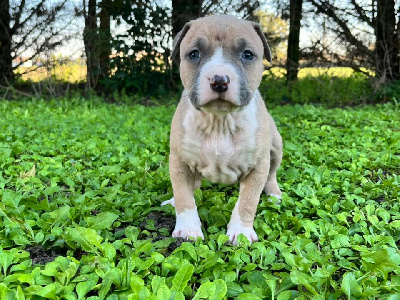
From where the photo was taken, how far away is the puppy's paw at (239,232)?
104 inches

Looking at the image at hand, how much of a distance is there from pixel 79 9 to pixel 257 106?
856 cm

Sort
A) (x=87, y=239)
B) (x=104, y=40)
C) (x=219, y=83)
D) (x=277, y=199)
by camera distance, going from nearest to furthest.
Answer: (x=87, y=239)
(x=219, y=83)
(x=277, y=199)
(x=104, y=40)

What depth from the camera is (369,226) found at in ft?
9.24

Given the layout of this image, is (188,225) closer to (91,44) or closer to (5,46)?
(91,44)

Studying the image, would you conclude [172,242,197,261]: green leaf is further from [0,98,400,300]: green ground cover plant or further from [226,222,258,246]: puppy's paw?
[226,222,258,246]: puppy's paw

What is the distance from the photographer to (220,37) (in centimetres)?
257

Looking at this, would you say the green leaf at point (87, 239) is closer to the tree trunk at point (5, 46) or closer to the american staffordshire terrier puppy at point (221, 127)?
the american staffordshire terrier puppy at point (221, 127)

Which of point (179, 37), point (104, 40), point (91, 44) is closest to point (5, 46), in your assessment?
point (91, 44)

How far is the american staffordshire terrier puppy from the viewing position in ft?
8.39

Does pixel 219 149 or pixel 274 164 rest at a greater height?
pixel 219 149

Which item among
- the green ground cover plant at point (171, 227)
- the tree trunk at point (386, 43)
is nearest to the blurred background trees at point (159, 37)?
the tree trunk at point (386, 43)

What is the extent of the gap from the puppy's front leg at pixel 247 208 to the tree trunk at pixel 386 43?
8.53 m

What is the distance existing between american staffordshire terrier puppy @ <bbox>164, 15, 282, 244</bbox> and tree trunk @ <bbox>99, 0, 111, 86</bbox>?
26.5 feet

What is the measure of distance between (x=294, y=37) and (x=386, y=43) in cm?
222
